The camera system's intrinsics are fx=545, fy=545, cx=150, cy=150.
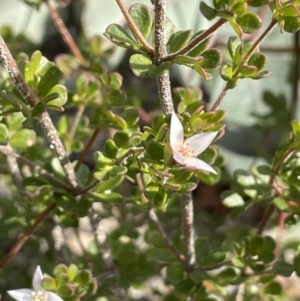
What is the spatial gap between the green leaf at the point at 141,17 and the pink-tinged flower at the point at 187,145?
0.16m

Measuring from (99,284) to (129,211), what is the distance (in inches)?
11.7

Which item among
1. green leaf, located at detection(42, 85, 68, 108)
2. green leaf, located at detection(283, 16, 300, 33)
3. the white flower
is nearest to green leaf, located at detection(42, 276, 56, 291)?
the white flower

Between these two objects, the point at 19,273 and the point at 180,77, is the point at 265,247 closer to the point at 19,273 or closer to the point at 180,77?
the point at 19,273

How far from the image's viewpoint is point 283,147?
2.93 ft

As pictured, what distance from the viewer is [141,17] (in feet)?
2.52

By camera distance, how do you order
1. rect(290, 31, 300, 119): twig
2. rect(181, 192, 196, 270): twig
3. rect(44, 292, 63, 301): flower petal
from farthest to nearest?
rect(290, 31, 300, 119): twig < rect(181, 192, 196, 270): twig < rect(44, 292, 63, 301): flower petal

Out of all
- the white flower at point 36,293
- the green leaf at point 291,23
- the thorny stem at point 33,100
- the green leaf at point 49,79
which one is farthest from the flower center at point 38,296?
the green leaf at point 291,23

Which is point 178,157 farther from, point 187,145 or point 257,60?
point 257,60

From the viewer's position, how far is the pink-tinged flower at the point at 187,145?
0.68 meters

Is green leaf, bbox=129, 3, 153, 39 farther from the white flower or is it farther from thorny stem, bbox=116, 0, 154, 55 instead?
the white flower

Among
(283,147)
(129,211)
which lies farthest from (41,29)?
(283,147)

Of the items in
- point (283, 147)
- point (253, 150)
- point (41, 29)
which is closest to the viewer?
point (283, 147)

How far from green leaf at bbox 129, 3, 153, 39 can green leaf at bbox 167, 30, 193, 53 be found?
0.04m

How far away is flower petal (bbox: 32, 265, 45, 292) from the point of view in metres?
0.80
